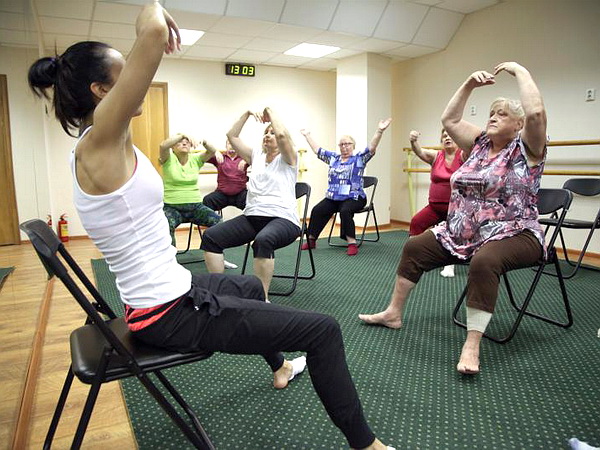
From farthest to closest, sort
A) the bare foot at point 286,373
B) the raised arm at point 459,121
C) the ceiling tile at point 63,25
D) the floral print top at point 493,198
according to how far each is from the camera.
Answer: the ceiling tile at point 63,25
the raised arm at point 459,121
the floral print top at point 493,198
the bare foot at point 286,373

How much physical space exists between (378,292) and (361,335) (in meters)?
0.85

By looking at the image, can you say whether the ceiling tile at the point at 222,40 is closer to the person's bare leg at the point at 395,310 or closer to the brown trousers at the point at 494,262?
the person's bare leg at the point at 395,310

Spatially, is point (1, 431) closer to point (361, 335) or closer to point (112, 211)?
point (112, 211)

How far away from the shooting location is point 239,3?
4324mm

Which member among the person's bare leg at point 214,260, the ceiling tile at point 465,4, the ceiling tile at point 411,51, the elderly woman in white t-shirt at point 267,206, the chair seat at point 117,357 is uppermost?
the ceiling tile at point 465,4

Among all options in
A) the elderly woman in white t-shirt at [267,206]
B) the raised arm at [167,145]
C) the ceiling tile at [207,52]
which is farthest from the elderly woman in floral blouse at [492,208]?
the ceiling tile at [207,52]

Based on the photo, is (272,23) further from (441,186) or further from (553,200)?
(553,200)

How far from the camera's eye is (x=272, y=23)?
185 inches

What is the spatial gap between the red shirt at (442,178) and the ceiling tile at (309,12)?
2088 mm

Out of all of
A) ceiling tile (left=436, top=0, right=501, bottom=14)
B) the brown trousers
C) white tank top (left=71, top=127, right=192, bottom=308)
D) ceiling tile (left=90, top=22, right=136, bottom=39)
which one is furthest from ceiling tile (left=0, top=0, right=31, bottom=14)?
ceiling tile (left=436, top=0, right=501, bottom=14)

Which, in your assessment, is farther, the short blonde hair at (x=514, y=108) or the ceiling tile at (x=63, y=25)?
the ceiling tile at (x=63, y=25)

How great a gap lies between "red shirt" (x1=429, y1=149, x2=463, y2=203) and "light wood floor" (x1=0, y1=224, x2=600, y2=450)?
2799 millimetres

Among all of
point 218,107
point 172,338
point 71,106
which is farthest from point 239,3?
point 172,338

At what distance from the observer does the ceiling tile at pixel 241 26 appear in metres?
4.61
